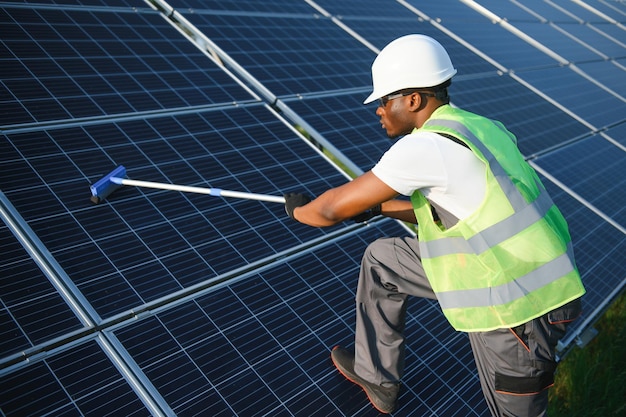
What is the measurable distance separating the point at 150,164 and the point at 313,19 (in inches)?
187

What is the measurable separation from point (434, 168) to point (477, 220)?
35 centimetres

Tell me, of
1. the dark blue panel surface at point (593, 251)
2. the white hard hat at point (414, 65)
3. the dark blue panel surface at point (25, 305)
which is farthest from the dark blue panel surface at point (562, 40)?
the dark blue panel surface at point (25, 305)

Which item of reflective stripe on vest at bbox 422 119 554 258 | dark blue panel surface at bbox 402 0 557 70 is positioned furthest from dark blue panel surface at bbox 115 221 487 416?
dark blue panel surface at bbox 402 0 557 70

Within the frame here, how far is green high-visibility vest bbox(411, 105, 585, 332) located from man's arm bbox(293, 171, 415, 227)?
272 mm

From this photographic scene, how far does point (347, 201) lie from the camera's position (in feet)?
10.7

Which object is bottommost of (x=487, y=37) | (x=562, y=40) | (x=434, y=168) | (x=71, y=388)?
(x=562, y=40)

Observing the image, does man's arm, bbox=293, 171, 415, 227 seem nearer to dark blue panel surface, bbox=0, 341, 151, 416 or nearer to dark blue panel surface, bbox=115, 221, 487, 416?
dark blue panel surface, bbox=115, 221, 487, 416

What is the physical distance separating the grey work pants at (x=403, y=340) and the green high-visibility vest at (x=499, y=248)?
0.50ft

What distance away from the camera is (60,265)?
3.48 meters

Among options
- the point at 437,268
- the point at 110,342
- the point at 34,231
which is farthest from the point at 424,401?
the point at 34,231

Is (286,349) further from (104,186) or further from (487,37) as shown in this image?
(487,37)

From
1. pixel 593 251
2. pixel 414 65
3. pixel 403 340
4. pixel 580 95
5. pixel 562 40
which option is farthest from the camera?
pixel 562 40

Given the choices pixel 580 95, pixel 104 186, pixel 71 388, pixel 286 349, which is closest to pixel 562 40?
pixel 580 95

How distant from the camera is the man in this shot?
305 cm
